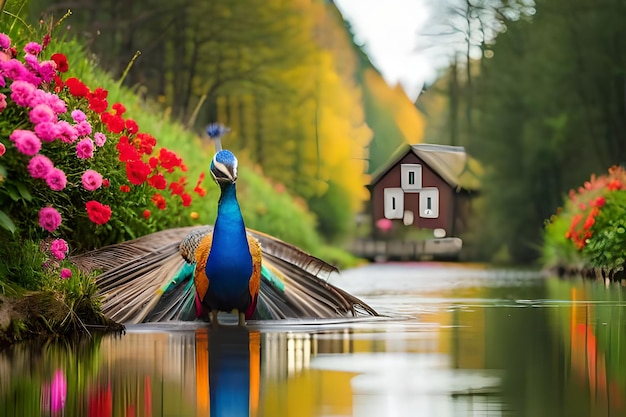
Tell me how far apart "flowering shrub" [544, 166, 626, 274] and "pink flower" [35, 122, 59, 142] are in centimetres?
902

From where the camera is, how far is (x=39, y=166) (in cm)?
699

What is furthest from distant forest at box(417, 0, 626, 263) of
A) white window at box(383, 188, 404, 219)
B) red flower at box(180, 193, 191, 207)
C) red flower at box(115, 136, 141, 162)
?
red flower at box(115, 136, 141, 162)

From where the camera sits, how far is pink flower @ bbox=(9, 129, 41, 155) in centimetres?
692

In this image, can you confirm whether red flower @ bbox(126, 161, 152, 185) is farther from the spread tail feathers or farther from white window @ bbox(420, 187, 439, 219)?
white window @ bbox(420, 187, 439, 219)

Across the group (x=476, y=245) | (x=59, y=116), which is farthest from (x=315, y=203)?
(x=59, y=116)

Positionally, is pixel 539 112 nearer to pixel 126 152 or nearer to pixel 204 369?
pixel 126 152

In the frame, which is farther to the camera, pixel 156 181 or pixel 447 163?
pixel 447 163

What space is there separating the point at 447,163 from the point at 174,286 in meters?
15.8

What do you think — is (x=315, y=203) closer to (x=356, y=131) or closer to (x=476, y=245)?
(x=356, y=131)

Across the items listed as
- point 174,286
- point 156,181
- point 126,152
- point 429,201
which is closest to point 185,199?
point 156,181

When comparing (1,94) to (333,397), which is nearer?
(333,397)

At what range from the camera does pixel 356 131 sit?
3762 centimetres

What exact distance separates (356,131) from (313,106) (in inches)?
56.0

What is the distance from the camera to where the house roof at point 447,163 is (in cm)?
2186
